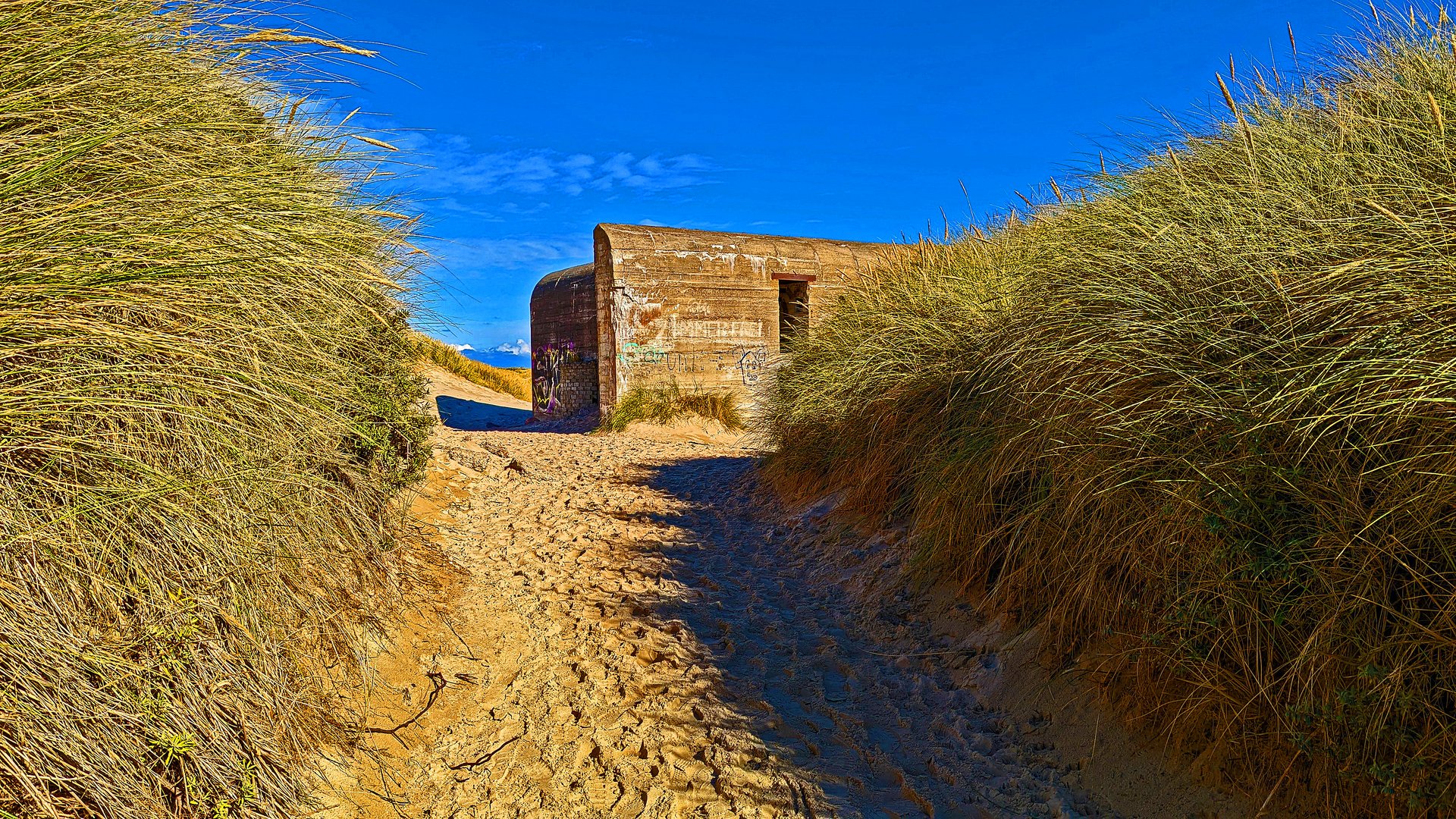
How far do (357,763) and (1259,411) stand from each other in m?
3.04

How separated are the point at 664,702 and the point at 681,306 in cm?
970

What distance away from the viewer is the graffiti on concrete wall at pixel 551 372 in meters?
14.4

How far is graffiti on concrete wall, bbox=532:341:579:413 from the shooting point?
47.3 ft

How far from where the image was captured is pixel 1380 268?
221 centimetres

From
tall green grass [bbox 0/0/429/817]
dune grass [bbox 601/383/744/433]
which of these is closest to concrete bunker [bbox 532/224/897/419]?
dune grass [bbox 601/383/744/433]

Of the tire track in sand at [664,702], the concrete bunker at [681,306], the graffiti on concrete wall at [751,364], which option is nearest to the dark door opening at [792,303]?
the concrete bunker at [681,306]

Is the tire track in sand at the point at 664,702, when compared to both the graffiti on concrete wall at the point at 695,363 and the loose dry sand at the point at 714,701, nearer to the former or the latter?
the loose dry sand at the point at 714,701

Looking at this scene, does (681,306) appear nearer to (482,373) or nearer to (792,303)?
(792,303)

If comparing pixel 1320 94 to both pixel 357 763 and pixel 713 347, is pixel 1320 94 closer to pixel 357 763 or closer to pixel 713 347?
pixel 357 763

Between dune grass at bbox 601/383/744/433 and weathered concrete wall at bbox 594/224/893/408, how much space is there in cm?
14

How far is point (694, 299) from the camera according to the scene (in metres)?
12.6

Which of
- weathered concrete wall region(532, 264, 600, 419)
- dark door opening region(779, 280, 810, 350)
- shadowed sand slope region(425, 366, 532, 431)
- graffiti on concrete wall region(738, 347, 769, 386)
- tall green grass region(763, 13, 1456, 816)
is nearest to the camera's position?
tall green grass region(763, 13, 1456, 816)

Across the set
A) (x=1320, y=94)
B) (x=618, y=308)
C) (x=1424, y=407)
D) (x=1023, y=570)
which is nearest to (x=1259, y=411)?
(x=1424, y=407)

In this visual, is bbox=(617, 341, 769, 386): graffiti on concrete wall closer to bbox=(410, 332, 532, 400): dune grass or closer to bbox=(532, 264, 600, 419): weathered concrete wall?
bbox=(532, 264, 600, 419): weathered concrete wall
